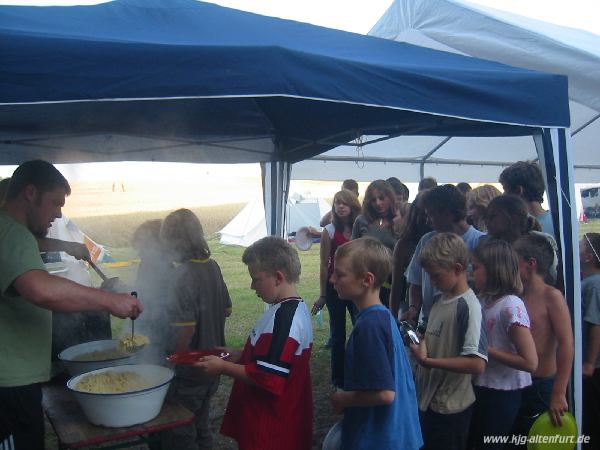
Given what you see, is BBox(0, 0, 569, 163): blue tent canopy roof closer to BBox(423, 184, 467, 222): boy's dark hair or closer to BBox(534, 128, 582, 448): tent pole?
BBox(534, 128, 582, 448): tent pole

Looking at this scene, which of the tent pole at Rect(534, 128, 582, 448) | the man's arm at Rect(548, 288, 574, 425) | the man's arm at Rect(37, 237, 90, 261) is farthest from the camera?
the man's arm at Rect(37, 237, 90, 261)

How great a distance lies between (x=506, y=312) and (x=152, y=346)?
186 cm

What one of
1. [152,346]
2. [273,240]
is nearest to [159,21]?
[273,240]

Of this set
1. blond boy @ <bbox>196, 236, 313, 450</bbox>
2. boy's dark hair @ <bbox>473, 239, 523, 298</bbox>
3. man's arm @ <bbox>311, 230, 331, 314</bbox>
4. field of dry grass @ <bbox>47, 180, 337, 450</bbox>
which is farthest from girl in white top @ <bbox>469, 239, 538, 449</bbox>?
man's arm @ <bbox>311, 230, 331, 314</bbox>

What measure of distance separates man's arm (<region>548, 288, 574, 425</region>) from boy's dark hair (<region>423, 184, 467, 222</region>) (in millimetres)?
659

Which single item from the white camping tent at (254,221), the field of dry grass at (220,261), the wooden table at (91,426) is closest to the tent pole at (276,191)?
the field of dry grass at (220,261)

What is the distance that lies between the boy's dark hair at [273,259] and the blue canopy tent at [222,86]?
66 cm

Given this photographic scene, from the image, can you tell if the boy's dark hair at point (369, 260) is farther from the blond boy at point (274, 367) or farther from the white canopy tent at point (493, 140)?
the white canopy tent at point (493, 140)

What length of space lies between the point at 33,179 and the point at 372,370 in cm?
153

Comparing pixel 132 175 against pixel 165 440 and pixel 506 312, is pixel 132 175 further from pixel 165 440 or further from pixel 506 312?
pixel 506 312

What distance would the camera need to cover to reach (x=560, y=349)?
94.0 inches

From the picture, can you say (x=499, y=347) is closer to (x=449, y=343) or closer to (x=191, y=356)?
(x=449, y=343)

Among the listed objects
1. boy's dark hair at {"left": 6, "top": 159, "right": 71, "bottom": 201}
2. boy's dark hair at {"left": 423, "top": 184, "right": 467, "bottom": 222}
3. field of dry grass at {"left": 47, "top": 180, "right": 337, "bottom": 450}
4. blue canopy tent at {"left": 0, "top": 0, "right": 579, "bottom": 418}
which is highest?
blue canopy tent at {"left": 0, "top": 0, "right": 579, "bottom": 418}

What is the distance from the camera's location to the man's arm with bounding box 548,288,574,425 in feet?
7.78
